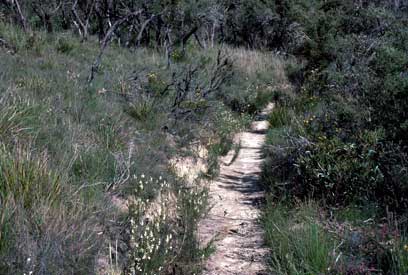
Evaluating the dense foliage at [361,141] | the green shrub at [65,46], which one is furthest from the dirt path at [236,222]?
the green shrub at [65,46]

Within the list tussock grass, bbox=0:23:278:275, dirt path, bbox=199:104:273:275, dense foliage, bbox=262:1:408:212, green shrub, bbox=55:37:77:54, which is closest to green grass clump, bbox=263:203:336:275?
dirt path, bbox=199:104:273:275

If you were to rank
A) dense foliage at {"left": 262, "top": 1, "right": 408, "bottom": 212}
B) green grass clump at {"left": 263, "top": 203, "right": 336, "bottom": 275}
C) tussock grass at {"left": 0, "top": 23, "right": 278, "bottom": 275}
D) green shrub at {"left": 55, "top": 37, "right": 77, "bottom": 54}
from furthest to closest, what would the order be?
green shrub at {"left": 55, "top": 37, "right": 77, "bottom": 54}
dense foliage at {"left": 262, "top": 1, "right": 408, "bottom": 212}
green grass clump at {"left": 263, "top": 203, "right": 336, "bottom": 275}
tussock grass at {"left": 0, "top": 23, "right": 278, "bottom": 275}

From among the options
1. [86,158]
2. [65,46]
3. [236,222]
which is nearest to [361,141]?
[236,222]

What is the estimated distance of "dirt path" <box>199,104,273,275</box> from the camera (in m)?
5.42

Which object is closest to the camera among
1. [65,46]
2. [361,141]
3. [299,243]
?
[299,243]

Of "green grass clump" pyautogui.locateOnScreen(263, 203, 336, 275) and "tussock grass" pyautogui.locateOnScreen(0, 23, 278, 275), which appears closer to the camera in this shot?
"tussock grass" pyautogui.locateOnScreen(0, 23, 278, 275)

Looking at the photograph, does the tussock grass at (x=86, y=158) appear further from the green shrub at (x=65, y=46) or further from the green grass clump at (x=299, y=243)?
the green grass clump at (x=299, y=243)

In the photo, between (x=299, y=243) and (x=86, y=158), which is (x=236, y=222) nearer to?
(x=299, y=243)

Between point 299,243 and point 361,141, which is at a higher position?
point 361,141

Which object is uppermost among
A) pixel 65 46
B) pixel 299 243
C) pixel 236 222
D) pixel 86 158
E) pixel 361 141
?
pixel 65 46

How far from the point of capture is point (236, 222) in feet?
22.0

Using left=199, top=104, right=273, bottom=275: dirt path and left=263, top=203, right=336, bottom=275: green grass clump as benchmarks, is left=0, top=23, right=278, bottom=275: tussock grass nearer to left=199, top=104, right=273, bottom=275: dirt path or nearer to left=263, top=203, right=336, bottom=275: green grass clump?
left=199, top=104, right=273, bottom=275: dirt path

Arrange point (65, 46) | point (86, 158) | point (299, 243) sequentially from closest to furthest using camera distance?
point (299, 243) → point (86, 158) → point (65, 46)

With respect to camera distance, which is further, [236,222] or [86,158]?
[236,222]
